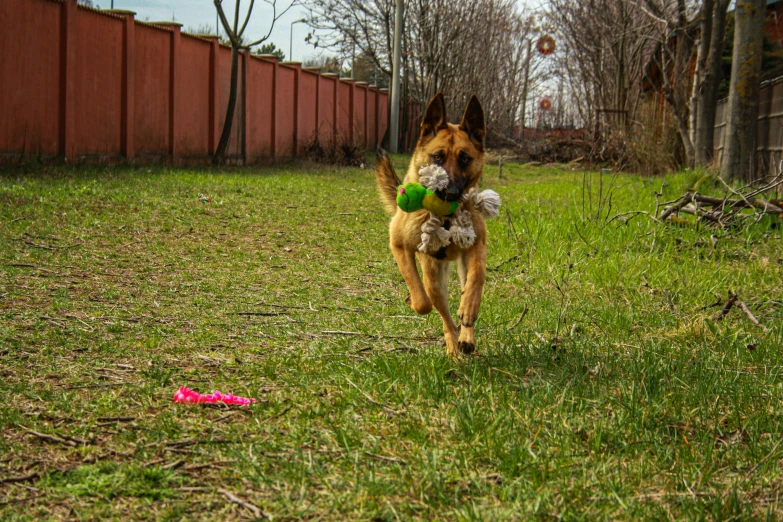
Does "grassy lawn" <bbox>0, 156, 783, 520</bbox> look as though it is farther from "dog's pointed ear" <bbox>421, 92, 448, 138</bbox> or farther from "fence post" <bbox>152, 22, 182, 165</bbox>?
"fence post" <bbox>152, 22, 182, 165</bbox>

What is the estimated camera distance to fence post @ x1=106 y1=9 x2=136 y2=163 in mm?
13016

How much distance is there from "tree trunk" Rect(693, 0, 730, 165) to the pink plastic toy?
35.7 feet

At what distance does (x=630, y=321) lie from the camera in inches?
170

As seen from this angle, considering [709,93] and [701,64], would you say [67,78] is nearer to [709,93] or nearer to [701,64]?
[701,64]

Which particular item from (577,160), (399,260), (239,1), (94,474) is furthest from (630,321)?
(577,160)

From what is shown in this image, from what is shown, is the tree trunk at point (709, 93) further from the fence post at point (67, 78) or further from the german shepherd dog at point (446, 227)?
the fence post at point (67, 78)

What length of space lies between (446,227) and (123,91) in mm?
10747

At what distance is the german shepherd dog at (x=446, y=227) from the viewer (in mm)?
3816

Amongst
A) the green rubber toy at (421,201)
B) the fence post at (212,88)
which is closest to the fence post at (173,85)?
the fence post at (212,88)

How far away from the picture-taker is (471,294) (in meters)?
3.71

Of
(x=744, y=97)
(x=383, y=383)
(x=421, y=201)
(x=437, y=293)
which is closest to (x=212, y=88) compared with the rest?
(x=744, y=97)

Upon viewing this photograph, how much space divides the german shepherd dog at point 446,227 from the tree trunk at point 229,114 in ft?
39.4

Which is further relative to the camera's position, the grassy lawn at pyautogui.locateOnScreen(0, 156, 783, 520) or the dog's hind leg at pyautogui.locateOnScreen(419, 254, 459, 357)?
the dog's hind leg at pyautogui.locateOnScreen(419, 254, 459, 357)

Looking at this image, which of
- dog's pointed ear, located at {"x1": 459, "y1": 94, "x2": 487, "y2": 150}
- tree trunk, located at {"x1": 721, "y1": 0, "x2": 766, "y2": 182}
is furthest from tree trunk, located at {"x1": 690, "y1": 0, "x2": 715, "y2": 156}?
dog's pointed ear, located at {"x1": 459, "y1": 94, "x2": 487, "y2": 150}
